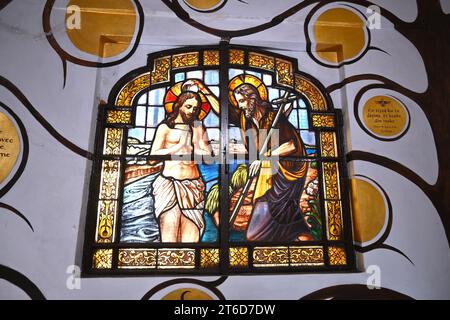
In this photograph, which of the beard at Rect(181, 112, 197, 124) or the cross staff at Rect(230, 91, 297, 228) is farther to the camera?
the beard at Rect(181, 112, 197, 124)

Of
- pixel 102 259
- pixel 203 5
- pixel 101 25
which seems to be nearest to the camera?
pixel 102 259

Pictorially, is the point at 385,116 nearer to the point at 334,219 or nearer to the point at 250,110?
the point at 334,219

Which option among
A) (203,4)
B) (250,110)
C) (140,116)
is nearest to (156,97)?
(140,116)

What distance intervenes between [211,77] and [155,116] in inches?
24.6

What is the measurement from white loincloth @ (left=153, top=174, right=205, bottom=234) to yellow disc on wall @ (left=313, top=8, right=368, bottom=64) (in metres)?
1.68

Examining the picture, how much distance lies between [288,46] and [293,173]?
3.87 feet

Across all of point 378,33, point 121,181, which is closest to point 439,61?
point 378,33

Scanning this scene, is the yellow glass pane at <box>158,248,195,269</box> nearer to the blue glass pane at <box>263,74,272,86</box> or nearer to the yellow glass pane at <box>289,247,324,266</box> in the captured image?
the yellow glass pane at <box>289,247,324,266</box>

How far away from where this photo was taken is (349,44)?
2799 mm

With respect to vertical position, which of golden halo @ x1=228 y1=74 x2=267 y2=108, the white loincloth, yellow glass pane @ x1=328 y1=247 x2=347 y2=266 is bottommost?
yellow glass pane @ x1=328 y1=247 x2=347 y2=266

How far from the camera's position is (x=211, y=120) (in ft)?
8.91

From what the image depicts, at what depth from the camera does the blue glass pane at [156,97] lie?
108 inches

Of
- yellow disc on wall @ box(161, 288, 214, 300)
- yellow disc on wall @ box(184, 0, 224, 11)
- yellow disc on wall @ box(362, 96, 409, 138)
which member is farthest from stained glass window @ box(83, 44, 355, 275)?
yellow disc on wall @ box(184, 0, 224, 11)

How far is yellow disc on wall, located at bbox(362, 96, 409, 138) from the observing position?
2.63 meters
